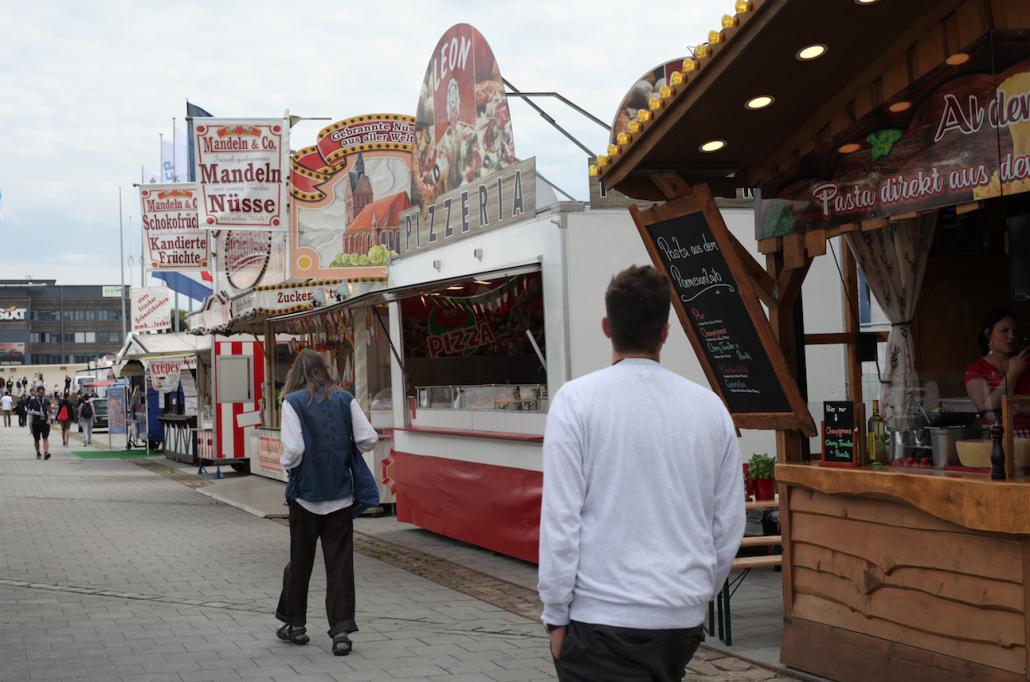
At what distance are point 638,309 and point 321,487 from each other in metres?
4.57

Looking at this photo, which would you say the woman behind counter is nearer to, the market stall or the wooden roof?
the wooden roof

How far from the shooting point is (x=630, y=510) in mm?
3146

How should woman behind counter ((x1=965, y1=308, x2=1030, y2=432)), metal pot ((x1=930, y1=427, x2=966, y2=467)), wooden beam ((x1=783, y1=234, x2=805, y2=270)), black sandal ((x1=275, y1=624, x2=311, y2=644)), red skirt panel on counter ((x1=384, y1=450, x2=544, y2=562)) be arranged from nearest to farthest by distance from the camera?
woman behind counter ((x1=965, y1=308, x2=1030, y2=432))
metal pot ((x1=930, y1=427, x2=966, y2=467))
wooden beam ((x1=783, y1=234, x2=805, y2=270))
black sandal ((x1=275, y1=624, x2=311, y2=644))
red skirt panel on counter ((x1=384, y1=450, x2=544, y2=562))

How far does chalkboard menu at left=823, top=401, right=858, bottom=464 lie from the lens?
20.6ft

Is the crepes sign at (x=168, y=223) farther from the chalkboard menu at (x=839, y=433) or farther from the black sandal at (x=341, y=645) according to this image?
the chalkboard menu at (x=839, y=433)

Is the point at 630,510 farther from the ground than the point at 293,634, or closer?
farther from the ground

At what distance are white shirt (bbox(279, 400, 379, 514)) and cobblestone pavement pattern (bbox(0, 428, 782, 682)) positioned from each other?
34.9 inches

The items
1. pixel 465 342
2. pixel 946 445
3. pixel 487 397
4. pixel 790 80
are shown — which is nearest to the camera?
pixel 946 445

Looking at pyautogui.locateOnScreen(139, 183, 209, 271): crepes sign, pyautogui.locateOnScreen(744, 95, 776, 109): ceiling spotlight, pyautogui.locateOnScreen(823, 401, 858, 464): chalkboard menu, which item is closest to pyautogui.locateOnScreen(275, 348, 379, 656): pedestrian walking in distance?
pyautogui.locateOnScreen(823, 401, 858, 464): chalkboard menu

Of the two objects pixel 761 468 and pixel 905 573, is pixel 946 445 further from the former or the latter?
pixel 761 468

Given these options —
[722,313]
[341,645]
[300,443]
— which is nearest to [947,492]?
[722,313]

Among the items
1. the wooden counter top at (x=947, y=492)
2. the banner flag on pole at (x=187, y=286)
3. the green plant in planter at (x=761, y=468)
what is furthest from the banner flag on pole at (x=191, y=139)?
the wooden counter top at (x=947, y=492)

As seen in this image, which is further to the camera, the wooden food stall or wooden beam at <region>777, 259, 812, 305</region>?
wooden beam at <region>777, 259, 812, 305</region>

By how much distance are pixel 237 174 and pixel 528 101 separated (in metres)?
6.69
